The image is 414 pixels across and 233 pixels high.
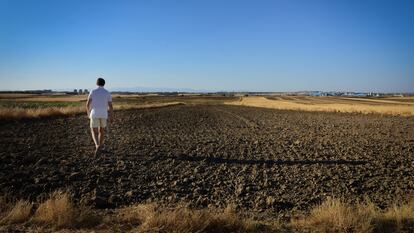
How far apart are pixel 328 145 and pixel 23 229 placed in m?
12.4

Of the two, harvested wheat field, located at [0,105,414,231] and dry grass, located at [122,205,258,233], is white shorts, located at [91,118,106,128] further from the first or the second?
dry grass, located at [122,205,258,233]

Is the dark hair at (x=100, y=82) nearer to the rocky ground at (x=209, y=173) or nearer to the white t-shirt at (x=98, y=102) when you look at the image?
the white t-shirt at (x=98, y=102)

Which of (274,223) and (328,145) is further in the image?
(328,145)

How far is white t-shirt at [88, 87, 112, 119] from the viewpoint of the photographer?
10859 millimetres

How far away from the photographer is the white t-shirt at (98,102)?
→ 10859mm

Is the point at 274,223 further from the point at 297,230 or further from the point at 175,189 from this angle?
the point at 175,189

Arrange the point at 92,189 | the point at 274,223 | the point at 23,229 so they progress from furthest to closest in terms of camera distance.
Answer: the point at 92,189, the point at 274,223, the point at 23,229

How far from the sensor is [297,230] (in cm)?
519

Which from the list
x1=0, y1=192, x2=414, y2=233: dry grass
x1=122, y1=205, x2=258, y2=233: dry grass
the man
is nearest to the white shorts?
the man

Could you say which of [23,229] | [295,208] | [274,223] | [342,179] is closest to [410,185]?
[342,179]

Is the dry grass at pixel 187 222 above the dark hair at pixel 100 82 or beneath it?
beneath

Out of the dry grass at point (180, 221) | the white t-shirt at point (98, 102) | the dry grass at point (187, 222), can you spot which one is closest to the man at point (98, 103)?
the white t-shirt at point (98, 102)

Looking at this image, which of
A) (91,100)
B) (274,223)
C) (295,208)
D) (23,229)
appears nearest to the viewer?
(23,229)

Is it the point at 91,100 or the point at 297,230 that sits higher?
the point at 91,100
